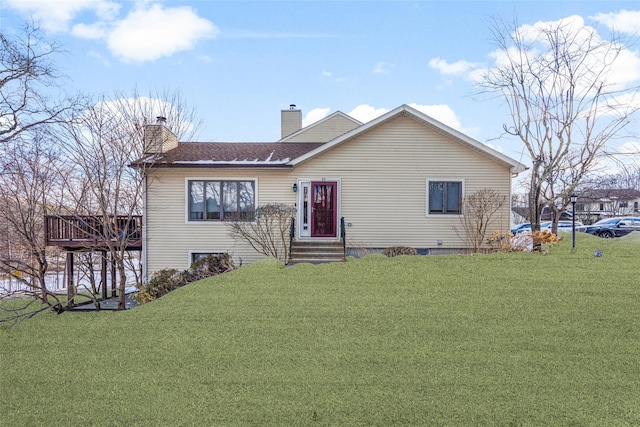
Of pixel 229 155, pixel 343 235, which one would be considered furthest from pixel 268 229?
pixel 229 155

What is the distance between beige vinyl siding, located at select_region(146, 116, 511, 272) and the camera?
12.5 metres

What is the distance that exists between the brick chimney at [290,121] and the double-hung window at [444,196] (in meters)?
11.0

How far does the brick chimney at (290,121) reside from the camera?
21.5m

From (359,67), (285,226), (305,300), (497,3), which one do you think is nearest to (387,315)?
(305,300)

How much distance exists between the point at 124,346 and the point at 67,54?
43.8 feet

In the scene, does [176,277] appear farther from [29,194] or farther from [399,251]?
[399,251]

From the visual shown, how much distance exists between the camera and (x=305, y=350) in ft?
16.2

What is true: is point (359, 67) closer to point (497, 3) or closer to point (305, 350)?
point (497, 3)

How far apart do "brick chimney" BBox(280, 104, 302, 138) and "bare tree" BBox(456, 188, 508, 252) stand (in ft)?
39.0

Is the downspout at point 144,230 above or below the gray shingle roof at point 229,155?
below

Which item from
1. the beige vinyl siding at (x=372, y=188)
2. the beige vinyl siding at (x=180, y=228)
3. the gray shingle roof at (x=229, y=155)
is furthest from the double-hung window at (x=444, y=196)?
the beige vinyl siding at (x=180, y=228)

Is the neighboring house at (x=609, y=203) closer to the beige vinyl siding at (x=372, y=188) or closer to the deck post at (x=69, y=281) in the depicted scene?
the beige vinyl siding at (x=372, y=188)

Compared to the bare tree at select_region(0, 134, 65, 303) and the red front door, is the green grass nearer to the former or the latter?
the bare tree at select_region(0, 134, 65, 303)

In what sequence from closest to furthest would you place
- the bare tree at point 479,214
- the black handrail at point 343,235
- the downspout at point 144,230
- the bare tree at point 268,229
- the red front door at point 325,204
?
the bare tree at point 268,229, the black handrail at point 343,235, the bare tree at point 479,214, the downspout at point 144,230, the red front door at point 325,204
